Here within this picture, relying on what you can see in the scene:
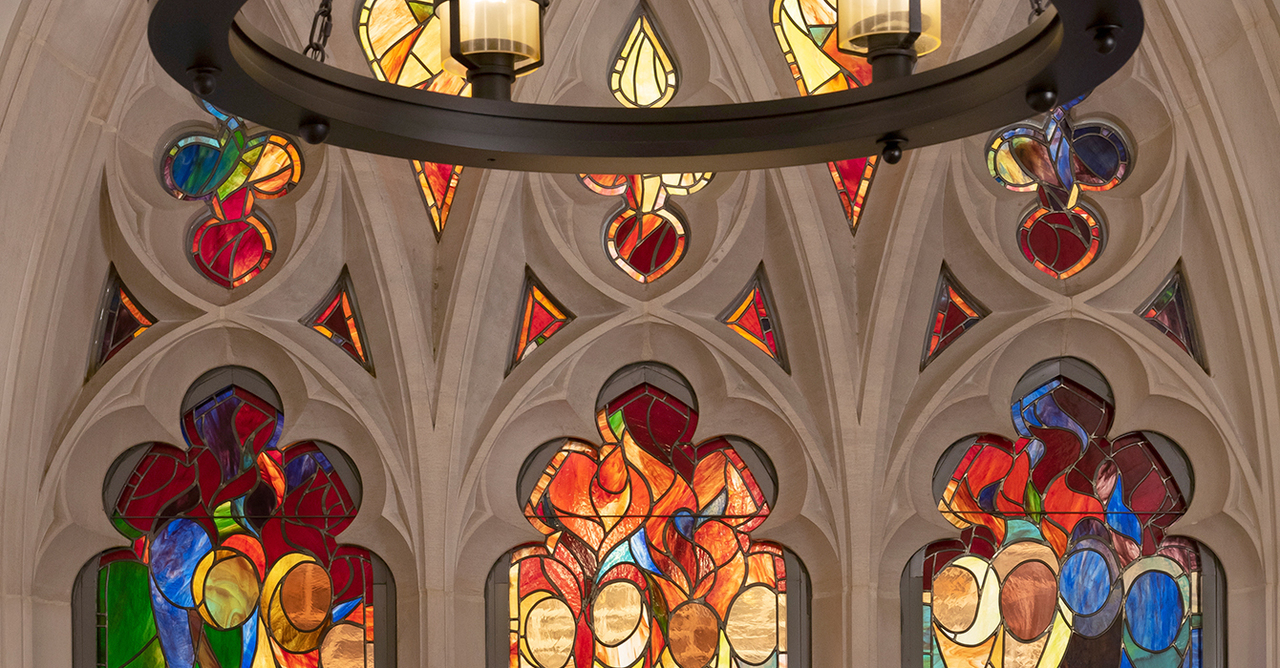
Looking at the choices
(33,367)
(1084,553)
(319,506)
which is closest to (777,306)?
(1084,553)

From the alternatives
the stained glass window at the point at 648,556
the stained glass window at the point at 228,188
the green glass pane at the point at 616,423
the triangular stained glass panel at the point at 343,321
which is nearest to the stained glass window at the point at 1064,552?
the stained glass window at the point at 648,556

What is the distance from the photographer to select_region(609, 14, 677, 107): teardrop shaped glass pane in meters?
5.54

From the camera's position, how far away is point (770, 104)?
2410mm

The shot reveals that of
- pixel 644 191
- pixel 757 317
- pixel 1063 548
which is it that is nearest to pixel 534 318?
pixel 644 191

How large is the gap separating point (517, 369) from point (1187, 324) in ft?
7.92

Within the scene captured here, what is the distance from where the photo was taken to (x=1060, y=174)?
5539 mm

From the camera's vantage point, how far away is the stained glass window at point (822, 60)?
5.44m

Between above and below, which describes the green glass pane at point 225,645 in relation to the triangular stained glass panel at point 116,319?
below

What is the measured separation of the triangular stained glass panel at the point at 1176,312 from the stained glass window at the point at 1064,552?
0.97 feet

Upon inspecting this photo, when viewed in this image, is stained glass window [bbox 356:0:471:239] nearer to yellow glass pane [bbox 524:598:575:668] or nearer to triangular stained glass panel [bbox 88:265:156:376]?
triangular stained glass panel [bbox 88:265:156:376]

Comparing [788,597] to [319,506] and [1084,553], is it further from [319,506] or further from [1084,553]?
[319,506]

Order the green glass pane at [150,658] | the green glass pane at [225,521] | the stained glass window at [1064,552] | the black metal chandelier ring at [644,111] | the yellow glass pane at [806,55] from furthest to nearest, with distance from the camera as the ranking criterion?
the yellow glass pane at [806,55] < the stained glass window at [1064,552] < the green glass pane at [225,521] < the green glass pane at [150,658] < the black metal chandelier ring at [644,111]

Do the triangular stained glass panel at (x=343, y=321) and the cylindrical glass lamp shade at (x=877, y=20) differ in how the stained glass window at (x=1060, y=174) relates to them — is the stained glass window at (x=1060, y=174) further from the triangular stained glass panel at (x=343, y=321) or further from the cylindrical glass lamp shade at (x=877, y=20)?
the cylindrical glass lamp shade at (x=877, y=20)

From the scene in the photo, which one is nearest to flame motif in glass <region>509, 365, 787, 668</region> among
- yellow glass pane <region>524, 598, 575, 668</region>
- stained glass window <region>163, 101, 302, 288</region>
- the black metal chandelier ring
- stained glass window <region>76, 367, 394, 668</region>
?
yellow glass pane <region>524, 598, 575, 668</region>
